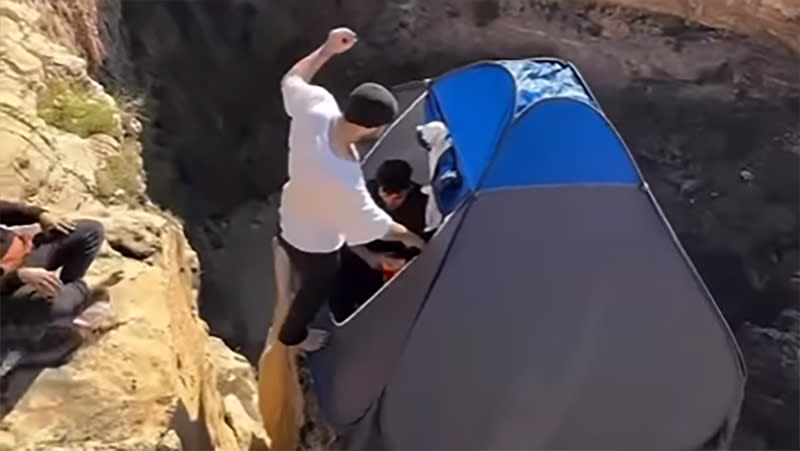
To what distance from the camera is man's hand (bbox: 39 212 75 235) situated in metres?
3.68

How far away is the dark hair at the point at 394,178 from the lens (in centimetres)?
425

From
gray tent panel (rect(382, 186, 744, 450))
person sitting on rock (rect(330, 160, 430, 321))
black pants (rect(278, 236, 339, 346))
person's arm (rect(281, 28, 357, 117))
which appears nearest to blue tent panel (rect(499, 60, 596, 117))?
gray tent panel (rect(382, 186, 744, 450))

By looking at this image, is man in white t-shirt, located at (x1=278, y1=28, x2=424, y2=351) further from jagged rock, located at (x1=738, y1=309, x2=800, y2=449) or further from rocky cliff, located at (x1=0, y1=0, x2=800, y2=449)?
jagged rock, located at (x1=738, y1=309, x2=800, y2=449)

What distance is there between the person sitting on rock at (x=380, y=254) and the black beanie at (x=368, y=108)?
0.49 m

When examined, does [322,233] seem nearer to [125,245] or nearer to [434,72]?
[125,245]

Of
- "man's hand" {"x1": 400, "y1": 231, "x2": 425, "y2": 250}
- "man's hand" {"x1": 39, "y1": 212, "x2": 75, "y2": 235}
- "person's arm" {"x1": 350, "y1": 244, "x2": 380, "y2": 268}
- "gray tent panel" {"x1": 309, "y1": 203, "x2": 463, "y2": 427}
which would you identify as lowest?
"gray tent panel" {"x1": 309, "y1": 203, "x2": 463, "y2": 427}

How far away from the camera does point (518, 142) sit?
13.5ft

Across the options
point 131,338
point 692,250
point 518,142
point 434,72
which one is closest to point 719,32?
point 692,250

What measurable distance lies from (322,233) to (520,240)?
2.04ft

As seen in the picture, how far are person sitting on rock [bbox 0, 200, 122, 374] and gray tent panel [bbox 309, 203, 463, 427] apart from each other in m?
0.79

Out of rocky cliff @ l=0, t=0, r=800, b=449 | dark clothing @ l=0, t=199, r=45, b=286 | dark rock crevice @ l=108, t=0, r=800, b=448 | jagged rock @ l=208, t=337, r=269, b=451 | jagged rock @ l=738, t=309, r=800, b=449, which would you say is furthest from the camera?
dark rock crevice @ l=108, t=0, r=800, b=448

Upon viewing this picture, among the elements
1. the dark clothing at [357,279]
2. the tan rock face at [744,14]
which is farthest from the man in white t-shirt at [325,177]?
the tan rock face at [744,14]

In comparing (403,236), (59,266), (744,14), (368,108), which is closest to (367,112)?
(368,108)

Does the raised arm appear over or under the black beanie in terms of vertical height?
over
